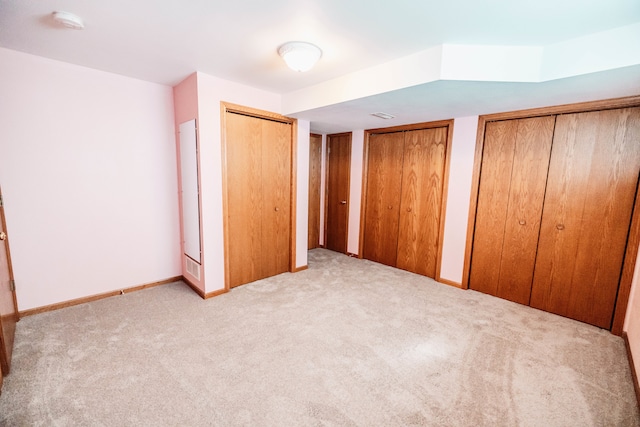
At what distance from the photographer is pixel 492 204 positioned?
318 cm

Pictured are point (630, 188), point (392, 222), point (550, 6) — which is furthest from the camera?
point (392, 222)

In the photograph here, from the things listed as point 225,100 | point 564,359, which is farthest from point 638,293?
point 225,100

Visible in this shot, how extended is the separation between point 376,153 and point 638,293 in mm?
3084

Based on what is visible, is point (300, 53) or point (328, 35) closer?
point (328, 35)

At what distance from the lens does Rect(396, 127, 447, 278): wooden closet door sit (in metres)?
3.61

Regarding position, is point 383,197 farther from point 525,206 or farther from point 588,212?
point 588,212

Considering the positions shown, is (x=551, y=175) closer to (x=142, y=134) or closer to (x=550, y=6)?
(x=550, y=6)

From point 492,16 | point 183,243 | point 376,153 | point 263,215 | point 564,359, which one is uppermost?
point 492,16

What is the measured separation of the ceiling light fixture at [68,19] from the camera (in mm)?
1714

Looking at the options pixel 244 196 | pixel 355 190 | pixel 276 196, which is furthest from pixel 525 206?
pixel 244 196

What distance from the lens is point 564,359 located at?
211 cm

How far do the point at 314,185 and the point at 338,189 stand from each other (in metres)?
0.46

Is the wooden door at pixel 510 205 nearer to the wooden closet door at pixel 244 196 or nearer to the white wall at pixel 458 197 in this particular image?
the white wall at pixel 458 197

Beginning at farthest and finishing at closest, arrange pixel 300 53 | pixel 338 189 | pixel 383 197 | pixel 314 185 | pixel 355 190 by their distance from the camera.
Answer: pixel 314 185 → pixel 338 189 → pixel 355 190 → pixel 383 197 → pixel 300 53
